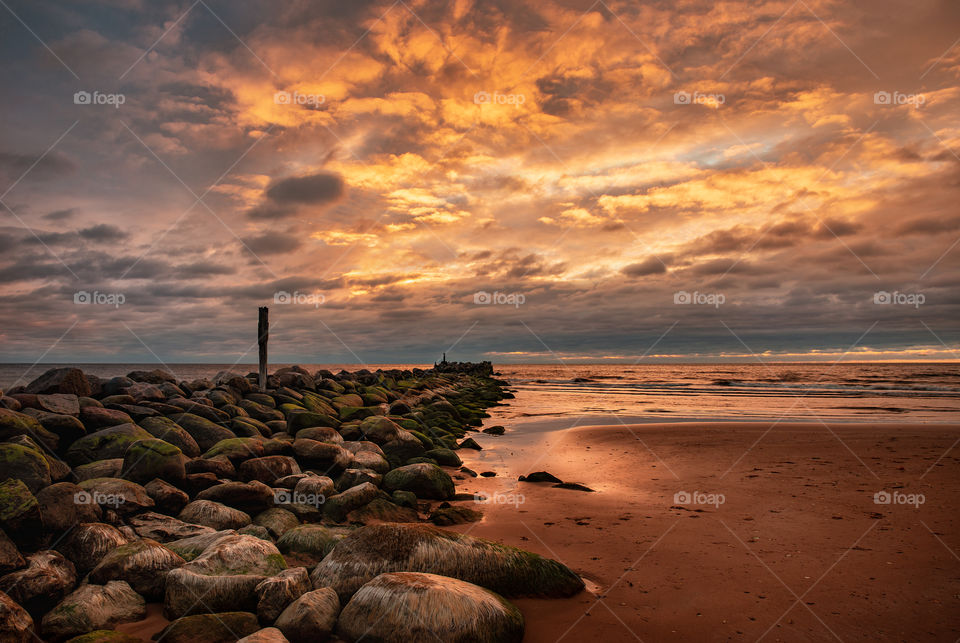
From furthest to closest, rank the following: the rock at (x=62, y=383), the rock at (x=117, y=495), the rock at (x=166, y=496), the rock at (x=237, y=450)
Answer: the rock at (x=62, y=383)
the rock at (x=237, y=450)
the rock at (x=166, y=496)
the rock at (x=117, y=495)

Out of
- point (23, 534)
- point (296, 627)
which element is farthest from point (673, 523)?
point (23, 534)

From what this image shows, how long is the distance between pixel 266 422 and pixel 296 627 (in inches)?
358

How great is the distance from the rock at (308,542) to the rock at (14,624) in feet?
7.28

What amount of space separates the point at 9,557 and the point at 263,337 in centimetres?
1284

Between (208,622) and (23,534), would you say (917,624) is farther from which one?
(23,534)

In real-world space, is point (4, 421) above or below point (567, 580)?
above

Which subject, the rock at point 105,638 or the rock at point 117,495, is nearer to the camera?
the rock at point 105,638

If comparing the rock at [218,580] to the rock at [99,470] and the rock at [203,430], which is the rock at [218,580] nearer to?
the rock at [99,470]

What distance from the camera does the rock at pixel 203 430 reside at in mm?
9406

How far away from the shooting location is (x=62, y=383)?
9.91 metres

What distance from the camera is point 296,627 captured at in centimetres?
387

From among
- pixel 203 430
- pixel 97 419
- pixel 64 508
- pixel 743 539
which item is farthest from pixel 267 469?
pixel 743 539

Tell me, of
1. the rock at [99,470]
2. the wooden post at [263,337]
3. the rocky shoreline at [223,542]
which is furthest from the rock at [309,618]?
the wooden post at [263,337]

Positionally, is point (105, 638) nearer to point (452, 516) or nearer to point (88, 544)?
point (88, 544)
